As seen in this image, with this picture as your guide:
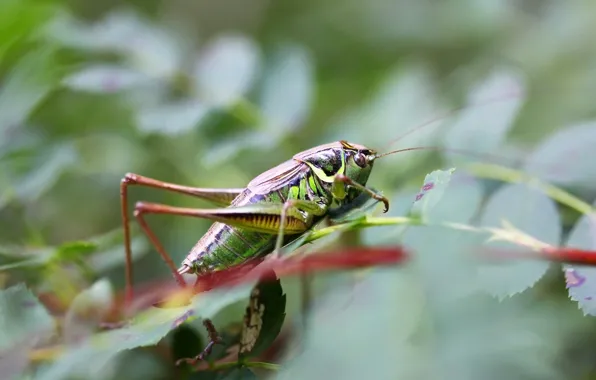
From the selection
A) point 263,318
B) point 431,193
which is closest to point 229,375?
point 263,318

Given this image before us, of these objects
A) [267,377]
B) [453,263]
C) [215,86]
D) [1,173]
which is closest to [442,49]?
[215,86]

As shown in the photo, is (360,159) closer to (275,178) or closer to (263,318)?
(275,178)

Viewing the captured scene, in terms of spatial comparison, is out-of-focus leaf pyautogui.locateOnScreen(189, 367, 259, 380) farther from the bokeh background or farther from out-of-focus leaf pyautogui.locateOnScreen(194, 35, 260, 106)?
out-of-focus leaf pyautogui.locateOnScreen(194, 35, 260, 106)

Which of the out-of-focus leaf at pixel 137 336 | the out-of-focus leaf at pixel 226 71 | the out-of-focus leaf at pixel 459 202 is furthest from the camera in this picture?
the out-of-focus leaf at pixel 226 71

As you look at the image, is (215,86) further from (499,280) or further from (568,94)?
(568,94)

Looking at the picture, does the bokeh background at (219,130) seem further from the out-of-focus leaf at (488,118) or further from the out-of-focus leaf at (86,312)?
the out-of-focus leaf at (86,312)

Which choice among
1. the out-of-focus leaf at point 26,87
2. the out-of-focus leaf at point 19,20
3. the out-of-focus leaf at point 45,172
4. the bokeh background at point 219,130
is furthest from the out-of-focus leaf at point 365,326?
the out-of-focus leaf at point 19,20

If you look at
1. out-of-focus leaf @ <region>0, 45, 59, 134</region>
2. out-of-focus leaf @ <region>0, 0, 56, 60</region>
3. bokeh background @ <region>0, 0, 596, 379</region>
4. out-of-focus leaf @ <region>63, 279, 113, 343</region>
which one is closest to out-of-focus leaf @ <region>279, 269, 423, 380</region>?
bokeh background @ <region>0, 0, 596, 379</region>
